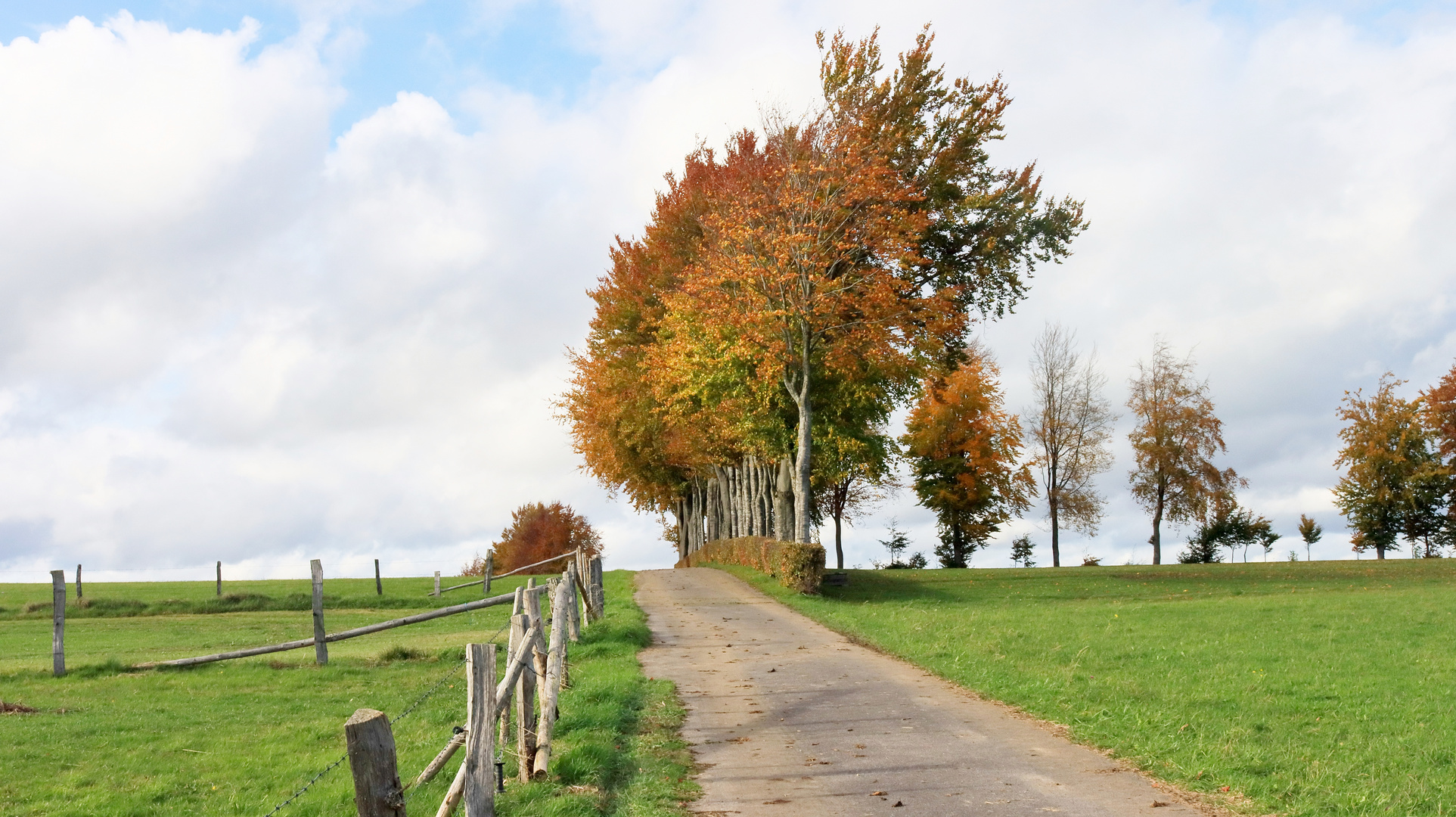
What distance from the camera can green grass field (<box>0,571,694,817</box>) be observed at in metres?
9.64

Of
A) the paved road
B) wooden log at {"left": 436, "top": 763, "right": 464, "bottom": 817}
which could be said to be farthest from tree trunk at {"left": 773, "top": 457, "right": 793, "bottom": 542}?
wooden log at {"left": 436, "top": 763, "right": 464, "bottom": 817}

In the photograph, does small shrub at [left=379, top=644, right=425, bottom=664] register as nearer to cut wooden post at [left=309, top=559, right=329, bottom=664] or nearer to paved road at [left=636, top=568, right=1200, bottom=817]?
cut wooden post at [left=309, top=559, right=329, bottom=664]

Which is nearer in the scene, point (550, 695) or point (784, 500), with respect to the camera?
point (550, 695)

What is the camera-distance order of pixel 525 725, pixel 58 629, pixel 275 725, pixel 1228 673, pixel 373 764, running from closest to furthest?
pixel 373 764 → pixel 525 725 → pixel 275 725 → pixel 1228 673 → pixel 58 629

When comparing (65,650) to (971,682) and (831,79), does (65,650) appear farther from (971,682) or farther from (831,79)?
(831,79)

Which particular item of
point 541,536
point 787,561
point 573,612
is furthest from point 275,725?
point 541,536

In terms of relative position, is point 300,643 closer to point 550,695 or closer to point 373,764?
point 550,695

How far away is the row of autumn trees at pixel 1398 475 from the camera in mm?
56062

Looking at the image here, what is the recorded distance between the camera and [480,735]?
748 cm

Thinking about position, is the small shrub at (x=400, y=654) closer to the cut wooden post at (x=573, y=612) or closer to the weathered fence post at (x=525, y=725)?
the cut wooden post at (x=573, y=612)

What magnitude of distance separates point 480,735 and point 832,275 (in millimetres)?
29409

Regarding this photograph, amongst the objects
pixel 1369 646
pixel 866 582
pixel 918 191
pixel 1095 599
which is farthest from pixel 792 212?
pixel 1369 646

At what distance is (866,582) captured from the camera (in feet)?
118

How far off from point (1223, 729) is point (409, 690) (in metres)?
11.9
